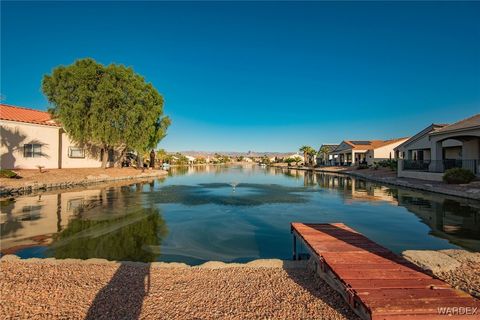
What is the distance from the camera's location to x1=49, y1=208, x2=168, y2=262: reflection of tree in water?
23.9 feet

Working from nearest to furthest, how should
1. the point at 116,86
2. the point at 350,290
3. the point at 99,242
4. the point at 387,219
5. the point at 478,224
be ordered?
the point at 350,290, the point at 99,242, the point at 478,224, the point at 387,219, the point at 116,86

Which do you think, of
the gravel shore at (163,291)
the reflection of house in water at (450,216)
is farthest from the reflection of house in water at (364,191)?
the gravel shore at (163,291)

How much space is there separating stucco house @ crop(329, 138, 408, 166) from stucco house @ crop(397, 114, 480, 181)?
1859 cm

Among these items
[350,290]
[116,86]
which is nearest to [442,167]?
[350,290]

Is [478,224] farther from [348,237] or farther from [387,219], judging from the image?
[348,237]

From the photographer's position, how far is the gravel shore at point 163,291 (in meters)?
4.05

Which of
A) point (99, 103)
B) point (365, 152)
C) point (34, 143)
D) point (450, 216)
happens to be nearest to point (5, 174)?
point (34, 143)

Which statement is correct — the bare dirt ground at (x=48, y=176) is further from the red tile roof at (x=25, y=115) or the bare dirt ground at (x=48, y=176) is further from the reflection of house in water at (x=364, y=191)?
the reflection of house in water at (x=364, y=191)

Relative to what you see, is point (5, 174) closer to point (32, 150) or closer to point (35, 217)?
point (32, 150)

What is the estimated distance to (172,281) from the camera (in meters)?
5.12

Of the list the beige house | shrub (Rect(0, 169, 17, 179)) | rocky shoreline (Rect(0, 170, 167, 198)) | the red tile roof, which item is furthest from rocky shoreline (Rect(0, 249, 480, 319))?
the red tile roof

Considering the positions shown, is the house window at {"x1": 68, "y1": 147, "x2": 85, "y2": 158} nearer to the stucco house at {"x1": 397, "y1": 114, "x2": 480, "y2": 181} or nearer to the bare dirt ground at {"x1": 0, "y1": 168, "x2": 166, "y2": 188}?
the bare dirt ground at {"x1": 0, "y1": 168, "x2": 166, "y2": 188}

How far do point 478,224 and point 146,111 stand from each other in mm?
31427

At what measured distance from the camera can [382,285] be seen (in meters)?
4.04
